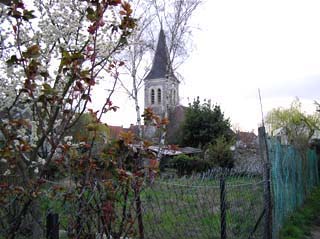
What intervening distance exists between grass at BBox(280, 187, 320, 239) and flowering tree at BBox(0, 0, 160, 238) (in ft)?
16.5

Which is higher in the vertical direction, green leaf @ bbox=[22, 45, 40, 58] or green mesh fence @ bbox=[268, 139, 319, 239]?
green leaf @ bbox=[22, 45, 40, 58]

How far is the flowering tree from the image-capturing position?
188 centimetres

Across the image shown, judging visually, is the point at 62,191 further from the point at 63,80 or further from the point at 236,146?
the point at 236,146

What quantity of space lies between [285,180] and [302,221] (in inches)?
41.3

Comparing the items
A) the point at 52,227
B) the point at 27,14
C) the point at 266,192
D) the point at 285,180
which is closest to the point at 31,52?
the point at 27,14

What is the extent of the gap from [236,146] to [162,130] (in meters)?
21.6

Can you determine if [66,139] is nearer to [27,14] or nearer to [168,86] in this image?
[27,14]

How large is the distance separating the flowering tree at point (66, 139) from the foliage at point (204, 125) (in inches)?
896

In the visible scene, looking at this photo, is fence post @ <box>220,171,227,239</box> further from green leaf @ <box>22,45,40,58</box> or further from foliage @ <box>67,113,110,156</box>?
green leaf @ <box>22,45,40,58</box>

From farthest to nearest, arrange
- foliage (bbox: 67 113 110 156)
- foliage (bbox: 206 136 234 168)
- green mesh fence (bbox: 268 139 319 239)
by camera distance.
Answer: foliage (bbox: 206 136 234 168)
green mesh fence (bbox: 268 139 319 239)
foliage (bbox: 67 113 110 156)

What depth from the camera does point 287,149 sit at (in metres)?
8.54

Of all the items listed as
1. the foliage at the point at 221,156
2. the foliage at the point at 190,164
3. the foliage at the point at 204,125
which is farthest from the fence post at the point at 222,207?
the foliage at the point at 204,125

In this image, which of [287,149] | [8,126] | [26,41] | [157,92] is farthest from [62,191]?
[157,92]

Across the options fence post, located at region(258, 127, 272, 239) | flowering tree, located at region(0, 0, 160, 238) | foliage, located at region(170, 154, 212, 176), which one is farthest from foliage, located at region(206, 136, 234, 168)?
flowering tree, located at region(0, 0, 160, 238)
